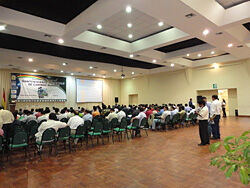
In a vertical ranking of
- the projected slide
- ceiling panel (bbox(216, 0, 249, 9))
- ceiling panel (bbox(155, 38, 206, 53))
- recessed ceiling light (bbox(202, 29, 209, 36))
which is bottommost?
the projected slide

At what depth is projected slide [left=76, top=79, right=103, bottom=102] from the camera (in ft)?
55.4

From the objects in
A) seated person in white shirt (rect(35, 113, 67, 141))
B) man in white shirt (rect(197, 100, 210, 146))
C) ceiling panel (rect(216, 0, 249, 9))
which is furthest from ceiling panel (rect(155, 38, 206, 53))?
seated person in white shirt (rect(35, 113, 67, 141))

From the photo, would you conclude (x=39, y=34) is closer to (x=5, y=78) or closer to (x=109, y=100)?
(x=5, y=78)

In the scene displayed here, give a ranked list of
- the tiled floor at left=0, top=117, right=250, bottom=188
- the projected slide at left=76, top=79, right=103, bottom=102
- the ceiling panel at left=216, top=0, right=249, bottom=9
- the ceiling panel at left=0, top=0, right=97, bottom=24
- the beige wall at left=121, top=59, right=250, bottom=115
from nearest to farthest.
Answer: the tiled floor at left=0, top=117, right=250, bottom=188, the ceiling panel at left=0, top=0, right=97, bottom=24, the ceiling panel at left=216, top=0, right=249, bottom=9, the beige wall at left=121, top=59, right=250, bottom=115, the projected slide at left=76, top=79, right=103, bottom=102

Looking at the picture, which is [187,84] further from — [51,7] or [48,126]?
[48,126]

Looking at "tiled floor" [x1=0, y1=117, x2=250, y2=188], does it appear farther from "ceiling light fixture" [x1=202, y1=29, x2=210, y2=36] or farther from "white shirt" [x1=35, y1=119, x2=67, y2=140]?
"ceiling light fixture" [x1=202, y1=29, x2=210, y2=36]

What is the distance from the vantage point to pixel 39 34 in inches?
244

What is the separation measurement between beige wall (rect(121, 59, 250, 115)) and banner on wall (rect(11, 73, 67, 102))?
25.6 feet

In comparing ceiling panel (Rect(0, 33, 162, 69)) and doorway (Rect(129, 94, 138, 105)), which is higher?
ceiling panel (Rect(0, 33, 162, 69))

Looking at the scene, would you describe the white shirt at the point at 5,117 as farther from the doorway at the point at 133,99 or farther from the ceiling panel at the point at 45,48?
the doorway at the point at 133,99

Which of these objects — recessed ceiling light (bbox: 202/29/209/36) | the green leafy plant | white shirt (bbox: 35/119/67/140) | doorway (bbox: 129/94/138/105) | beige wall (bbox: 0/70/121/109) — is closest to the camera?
the green leafy plant

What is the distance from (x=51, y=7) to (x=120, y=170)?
5.18 m

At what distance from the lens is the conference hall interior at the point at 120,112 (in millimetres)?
3307

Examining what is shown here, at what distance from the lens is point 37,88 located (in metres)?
14.2
